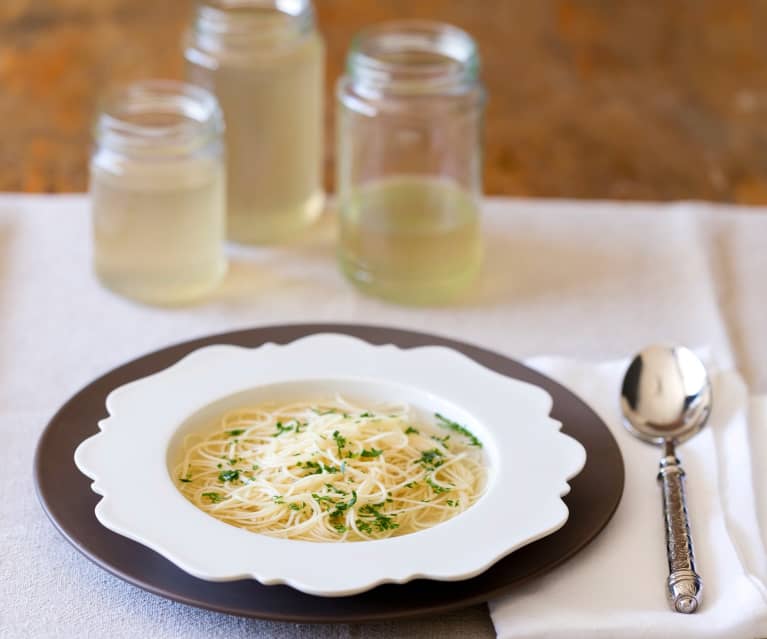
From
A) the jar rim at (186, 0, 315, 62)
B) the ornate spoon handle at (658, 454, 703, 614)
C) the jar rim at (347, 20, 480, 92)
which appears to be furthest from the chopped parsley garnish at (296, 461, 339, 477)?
the jar rim at (186, 0, 315, 62)

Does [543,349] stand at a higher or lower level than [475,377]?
lower

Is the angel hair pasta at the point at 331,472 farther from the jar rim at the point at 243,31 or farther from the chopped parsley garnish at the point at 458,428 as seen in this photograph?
the jar rim at the point at 243,31

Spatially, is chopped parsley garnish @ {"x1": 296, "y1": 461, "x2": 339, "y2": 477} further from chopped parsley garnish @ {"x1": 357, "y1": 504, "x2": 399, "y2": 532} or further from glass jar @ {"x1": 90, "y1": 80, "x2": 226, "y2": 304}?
glass jar @ {"x1": 90, "y1": 80, "x2": 226, "y2": 304}

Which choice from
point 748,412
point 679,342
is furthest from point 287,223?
point 748,412

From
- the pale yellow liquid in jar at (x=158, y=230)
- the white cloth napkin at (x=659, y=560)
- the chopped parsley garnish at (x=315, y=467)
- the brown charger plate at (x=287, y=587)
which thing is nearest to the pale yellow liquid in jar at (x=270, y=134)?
the pale yellow liquid in jar at (x=158, y=230)

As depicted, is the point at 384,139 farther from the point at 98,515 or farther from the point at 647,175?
the point at 98,515
